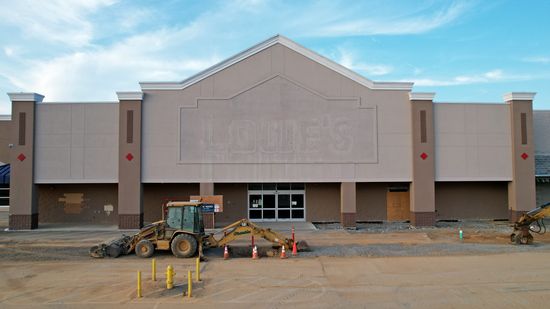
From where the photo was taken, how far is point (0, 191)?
33812 millimetres

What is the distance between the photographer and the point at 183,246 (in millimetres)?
17750

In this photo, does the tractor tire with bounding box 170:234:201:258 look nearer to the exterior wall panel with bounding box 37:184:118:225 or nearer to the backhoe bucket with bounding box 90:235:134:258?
the backhoe bucket with bounding box 90:235:134:258

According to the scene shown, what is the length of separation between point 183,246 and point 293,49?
1543 centimetres

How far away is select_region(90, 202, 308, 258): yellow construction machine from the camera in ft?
58.2

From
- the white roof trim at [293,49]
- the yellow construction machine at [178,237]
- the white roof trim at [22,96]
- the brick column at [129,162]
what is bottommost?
the yellow construction machine at [178,237]

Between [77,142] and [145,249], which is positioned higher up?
[77,142]

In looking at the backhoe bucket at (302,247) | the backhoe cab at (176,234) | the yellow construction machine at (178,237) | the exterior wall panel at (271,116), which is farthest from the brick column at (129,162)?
the backhoe bucket at (302,247)

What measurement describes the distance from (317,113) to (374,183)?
674 cm

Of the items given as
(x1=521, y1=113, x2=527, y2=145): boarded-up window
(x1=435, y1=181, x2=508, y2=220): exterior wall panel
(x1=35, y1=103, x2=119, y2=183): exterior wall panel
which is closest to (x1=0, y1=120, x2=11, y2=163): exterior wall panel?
(x1=35, y1=103, x2=119, y2=183): exterior wall panel

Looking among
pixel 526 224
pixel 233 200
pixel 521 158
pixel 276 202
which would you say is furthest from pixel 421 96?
pixel 233 200

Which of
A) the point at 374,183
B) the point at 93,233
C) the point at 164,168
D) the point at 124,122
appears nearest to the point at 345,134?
the point at 374,183

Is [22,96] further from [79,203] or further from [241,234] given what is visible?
[241,234]

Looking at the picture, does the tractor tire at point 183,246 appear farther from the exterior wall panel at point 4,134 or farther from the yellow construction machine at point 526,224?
the exterior wall panel at point 4,134

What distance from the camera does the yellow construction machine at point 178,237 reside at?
1773 cm
